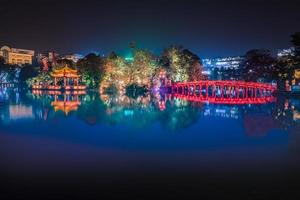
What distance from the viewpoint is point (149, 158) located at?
9.26m

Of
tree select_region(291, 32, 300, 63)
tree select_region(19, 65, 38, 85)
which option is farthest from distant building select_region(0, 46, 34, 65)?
tree select_region(291, 32, 300, 63)

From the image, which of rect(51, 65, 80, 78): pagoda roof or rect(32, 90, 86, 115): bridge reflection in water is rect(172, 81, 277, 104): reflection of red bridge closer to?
rect(32, 90, 86, 115): bridge reflection in water

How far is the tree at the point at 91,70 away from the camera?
4597 cm

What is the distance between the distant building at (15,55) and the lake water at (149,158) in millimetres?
85195

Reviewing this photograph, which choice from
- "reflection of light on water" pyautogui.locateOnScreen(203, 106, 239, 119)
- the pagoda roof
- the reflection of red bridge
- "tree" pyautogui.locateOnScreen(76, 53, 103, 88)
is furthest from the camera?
the pagoda roof

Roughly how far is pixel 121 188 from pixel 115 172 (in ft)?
3.60

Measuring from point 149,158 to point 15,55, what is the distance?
99069 millimetres

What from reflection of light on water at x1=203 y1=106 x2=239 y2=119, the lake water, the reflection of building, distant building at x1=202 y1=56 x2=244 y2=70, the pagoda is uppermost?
distant building at x1=202 y1=56 x2=244 y2=70

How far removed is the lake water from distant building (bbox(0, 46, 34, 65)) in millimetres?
85195

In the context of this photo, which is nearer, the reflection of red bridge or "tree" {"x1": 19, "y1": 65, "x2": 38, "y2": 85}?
the reflection of red bridge

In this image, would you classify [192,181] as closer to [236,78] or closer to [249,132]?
[249,132]

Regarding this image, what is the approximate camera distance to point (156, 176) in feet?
24.8

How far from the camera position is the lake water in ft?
22.3

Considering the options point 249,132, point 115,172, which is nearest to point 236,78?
point 249,132
